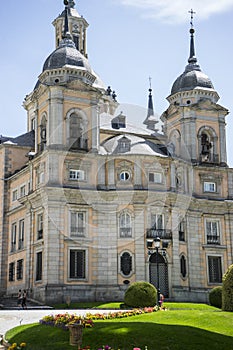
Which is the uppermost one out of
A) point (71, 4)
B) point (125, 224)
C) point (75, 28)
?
point (71, 4)

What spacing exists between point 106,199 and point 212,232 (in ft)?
35.6

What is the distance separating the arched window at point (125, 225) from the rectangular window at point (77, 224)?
9.70 ft

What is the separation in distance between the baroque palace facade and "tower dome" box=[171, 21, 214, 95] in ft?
1.87

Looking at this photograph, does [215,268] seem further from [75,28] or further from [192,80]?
[75,28]

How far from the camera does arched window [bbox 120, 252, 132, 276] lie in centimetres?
4472

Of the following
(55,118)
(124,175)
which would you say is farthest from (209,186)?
(55,118)

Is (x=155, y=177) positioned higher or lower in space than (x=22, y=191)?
higher

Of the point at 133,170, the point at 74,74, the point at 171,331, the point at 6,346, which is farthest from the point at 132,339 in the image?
the point at 74,74

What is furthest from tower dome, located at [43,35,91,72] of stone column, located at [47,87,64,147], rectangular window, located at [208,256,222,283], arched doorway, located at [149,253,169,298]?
rectangular window, located at [208,256,222,283]

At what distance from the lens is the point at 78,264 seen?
44.3 metres

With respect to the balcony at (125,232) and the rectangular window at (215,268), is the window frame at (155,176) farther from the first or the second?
the rectangular window at (215,268)

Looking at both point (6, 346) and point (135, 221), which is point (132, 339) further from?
point (135, 221)

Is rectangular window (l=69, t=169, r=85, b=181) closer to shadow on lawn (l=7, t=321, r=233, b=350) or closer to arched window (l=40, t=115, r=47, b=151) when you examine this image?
arched window (l=40, t=115, r=47, b=151)

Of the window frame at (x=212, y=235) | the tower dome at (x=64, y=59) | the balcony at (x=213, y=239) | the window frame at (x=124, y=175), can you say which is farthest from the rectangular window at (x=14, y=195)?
→ the balcony at (x=213, y=239)
